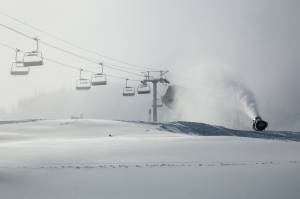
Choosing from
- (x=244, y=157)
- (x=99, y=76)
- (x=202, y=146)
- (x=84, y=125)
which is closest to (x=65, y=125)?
(x=84, y=125)

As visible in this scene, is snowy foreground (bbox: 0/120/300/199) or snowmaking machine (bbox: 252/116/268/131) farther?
snowmaking machine (bbox: 252/116/268/131)

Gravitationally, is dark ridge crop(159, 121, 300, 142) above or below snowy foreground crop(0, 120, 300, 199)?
below

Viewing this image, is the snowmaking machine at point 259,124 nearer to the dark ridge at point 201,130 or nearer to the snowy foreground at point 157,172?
the dark ridge at point 201,130

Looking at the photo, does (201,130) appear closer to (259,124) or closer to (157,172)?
(259,124)

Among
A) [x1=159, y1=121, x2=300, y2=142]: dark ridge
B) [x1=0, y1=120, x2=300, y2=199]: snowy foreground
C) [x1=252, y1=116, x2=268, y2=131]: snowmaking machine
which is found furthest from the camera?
[x1=252, y1=116, x2=268, y2=131]: snowmaking machine

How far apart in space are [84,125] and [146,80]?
24.5 meters

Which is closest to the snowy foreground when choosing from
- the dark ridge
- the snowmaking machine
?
the dark ridge

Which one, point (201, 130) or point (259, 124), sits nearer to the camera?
point (201, 130)

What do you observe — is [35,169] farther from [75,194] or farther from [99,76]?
[99,76]

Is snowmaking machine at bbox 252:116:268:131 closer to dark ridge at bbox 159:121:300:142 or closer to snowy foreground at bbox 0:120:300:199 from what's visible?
→ dark ridge at bbox 159:121:300:142

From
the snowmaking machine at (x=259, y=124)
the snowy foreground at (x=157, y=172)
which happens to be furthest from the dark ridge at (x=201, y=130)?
the snowy foreground at (x=157, y=172)

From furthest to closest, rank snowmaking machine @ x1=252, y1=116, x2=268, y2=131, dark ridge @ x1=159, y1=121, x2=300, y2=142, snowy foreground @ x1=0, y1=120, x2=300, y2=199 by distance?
snowmaking machine @ x1=252, y1=116, x2=268, y2=131
dark ridge @ x1=159, y1=121, x2=300, y2=142
snowy foreground @ x1=0, y1=120, x2=300, y2=199

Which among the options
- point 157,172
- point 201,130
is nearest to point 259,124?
point 201,130

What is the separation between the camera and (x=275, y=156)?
11758 millimetres
